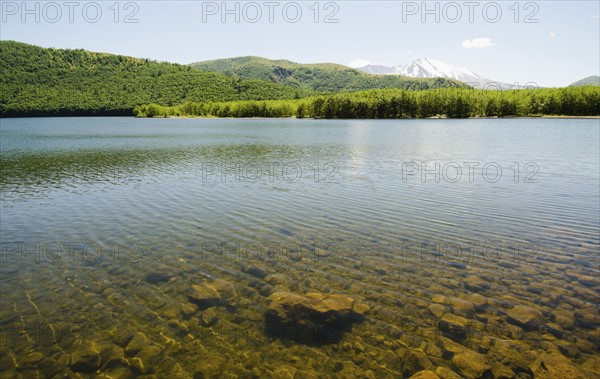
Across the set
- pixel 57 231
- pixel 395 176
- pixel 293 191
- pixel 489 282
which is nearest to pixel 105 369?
pixel 489 282

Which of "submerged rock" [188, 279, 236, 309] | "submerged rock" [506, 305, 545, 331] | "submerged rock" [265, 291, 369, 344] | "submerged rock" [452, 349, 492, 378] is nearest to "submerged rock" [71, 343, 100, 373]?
"submerged rock" [188, 279, 236, 309]

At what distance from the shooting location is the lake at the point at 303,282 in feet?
25.8

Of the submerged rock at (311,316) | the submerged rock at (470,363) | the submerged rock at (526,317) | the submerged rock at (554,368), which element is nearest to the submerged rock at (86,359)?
the submerged rock at (311,316)

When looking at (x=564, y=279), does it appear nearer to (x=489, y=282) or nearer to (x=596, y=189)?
(x=489, y=282)

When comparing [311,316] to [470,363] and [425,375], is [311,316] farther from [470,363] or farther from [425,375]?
[470,363]

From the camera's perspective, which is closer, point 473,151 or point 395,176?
point 395,176

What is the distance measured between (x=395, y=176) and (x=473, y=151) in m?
22.8

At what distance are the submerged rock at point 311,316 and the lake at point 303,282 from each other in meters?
0.05

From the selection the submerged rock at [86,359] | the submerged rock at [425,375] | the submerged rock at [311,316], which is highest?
the submerged rock at [311,316]

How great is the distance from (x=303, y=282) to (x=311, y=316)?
193cm

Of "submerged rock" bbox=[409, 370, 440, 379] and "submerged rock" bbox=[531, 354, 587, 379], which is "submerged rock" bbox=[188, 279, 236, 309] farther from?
"submerged rock" bbox=[531, 354, 587, 379]

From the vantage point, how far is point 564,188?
78.1ft

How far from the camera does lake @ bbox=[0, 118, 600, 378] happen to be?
25.8 feet

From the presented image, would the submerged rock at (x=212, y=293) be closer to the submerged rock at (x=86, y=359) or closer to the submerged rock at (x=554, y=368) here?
the submerged rock at (x=86, y=359)
